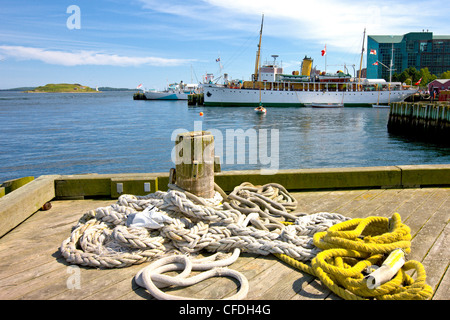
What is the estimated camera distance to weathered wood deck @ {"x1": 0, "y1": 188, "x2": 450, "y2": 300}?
8.51ft

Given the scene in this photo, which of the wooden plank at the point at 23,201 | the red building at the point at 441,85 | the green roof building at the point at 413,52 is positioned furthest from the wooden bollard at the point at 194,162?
the green roof building at the point at 413,52

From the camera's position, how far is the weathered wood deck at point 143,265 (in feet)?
8.51

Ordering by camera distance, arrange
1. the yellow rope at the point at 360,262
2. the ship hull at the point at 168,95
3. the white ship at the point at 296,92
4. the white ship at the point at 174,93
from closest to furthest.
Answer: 1. the yellow rope at the point at 360,262
2. the white ship at the point at 296,92
3. the ship hull at the point at 168,95
4. the white ship at the point at 174,93

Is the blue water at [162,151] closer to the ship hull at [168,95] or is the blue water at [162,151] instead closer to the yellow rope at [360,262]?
the yellow rope at [360,262]

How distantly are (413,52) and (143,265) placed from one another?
184 metres

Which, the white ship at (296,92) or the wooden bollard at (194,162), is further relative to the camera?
the white ship at (296,92)

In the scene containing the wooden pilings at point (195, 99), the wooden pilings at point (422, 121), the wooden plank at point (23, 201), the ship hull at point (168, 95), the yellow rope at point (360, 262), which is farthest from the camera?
the ship hull at point (168, 95)

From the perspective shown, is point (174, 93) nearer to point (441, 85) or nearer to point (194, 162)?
point (441, 85)

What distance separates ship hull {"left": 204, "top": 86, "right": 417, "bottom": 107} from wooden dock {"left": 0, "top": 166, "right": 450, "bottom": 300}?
75.1 metres

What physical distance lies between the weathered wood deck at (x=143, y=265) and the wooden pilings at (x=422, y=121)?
102 ft

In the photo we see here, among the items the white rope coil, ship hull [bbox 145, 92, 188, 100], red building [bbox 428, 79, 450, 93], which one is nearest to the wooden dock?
the white rope coil
